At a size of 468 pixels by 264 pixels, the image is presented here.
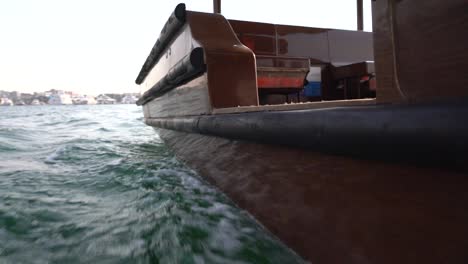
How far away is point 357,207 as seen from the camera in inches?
40.1

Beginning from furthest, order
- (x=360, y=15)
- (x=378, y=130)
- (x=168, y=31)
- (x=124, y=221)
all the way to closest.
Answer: (x=360, y=15), (x=168, y=31), (x=124, y=221), (x=378, y=130)

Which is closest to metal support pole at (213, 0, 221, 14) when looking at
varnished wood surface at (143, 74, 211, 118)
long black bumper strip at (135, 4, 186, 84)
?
long black bumper strip at (135, 4, 186, 84)

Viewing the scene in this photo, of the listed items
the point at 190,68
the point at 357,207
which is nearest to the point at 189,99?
the point at 190,68

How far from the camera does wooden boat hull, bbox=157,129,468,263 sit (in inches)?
32.3

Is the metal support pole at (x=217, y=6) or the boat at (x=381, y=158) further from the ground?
the metal support pole at (x=217, y=6)

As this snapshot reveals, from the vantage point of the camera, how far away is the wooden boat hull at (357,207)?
0.82m

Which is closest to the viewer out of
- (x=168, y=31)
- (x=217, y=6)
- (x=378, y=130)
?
(x=378, y=130)

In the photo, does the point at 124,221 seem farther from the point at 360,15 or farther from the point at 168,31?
the point at 360,15

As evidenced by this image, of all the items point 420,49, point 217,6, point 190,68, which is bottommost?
point 420,49

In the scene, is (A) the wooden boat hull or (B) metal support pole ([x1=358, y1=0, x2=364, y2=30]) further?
(B) metal support pole ([x1=358, y1=0, x2=364, y2=30])

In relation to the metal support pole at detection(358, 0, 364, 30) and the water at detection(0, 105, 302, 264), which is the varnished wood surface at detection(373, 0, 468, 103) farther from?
the metal support pole at detection(358, 0, 364, 30)

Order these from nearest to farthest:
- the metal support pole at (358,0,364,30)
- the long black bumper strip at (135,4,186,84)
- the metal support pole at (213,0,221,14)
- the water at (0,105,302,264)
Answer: the water at (0,105,302,264)
the long black bumper strip at (135,4,186,84)
the metal support pole at (213,0,221,14)
the metal support pole at (358,0,364,30)

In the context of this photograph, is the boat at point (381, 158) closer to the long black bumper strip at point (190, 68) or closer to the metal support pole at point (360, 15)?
the long black bumper strip at point (190, 68)

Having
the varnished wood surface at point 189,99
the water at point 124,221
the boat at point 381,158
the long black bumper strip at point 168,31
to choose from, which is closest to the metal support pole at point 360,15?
the long black bumper strip at point 168,31
